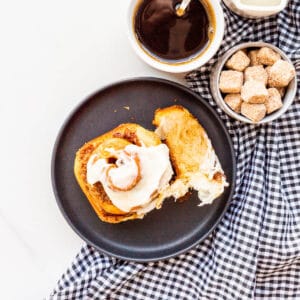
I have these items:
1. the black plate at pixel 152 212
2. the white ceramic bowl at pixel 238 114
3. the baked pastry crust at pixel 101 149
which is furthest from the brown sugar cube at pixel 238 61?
the baked pastry crust at pixel 101 149

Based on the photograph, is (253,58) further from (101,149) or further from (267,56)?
(101,149)

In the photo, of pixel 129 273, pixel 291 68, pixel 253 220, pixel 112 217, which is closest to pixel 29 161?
pixel 112 217

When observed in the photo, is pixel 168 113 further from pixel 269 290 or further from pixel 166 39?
pixel 269 290

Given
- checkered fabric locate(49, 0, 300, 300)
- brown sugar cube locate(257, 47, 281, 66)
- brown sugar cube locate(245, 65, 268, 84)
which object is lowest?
checkered fabric locate(49, 0, 300, 300)

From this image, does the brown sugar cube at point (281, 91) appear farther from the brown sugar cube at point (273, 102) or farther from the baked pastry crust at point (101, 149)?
the baked pastry crust at point (101, 149)

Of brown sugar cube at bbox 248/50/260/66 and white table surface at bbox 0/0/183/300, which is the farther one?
white table surface at bbox 0/0/183/300

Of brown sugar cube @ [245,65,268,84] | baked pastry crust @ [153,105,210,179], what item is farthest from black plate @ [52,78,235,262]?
brown sugar cube @ [245,65,268,84]

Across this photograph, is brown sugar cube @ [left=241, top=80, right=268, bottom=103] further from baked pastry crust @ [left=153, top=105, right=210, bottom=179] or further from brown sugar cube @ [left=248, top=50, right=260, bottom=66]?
baked pastry crust @ [left=153, top=105, right=210, bottom=179]
